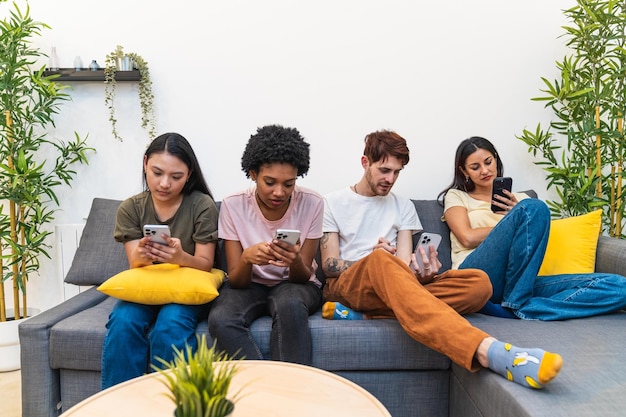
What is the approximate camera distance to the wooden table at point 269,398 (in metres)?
0.96

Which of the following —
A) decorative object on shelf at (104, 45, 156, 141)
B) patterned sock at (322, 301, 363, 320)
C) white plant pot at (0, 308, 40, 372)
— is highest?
decorative object on shelf at (104, 45, 156, 141)

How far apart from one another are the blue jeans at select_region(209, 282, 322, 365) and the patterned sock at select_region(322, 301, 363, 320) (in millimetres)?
63

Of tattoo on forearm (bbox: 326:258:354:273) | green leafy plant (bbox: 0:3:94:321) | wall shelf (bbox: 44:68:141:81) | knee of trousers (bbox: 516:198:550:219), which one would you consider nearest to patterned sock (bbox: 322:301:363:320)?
tattoo on forearm (bbox: 326:258:354:273)

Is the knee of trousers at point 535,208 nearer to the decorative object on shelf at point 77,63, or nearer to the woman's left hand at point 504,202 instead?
the woman's left hand at point 504,202

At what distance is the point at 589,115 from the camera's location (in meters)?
2.35

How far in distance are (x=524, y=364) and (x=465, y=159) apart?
1266mm

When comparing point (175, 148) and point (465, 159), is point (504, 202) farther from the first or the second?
point (175, 148)

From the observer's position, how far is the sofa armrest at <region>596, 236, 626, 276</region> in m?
1.91

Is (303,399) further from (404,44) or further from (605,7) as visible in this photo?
(605,7)

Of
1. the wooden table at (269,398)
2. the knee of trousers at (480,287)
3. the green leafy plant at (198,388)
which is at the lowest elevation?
the wooden table at (269,398)

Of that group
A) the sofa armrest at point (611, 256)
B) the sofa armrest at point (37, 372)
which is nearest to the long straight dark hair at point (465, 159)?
the sofa armrest at point (611, 256)

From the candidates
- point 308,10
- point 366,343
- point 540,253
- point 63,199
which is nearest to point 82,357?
point 366,343

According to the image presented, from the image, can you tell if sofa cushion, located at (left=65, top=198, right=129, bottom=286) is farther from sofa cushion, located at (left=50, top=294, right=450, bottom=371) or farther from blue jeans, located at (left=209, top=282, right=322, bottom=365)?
blue jeans, located at (left=209, top=282, right=322, bottom=365)

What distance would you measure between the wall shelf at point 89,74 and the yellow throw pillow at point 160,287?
1.20 m
